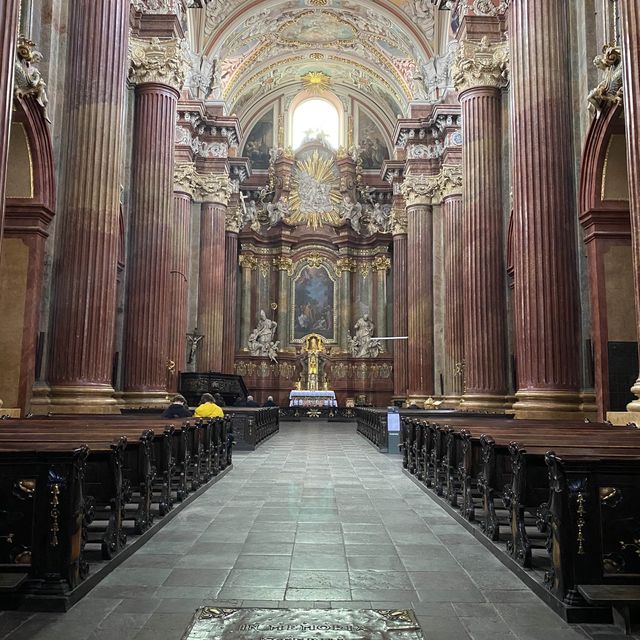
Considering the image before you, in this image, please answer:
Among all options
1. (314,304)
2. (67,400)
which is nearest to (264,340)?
(314,304)

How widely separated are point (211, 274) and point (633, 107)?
56.4 ft

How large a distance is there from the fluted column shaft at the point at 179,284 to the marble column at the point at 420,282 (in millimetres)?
7637

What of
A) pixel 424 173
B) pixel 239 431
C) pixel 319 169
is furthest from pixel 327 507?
pixel 319 169

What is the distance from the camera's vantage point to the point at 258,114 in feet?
105

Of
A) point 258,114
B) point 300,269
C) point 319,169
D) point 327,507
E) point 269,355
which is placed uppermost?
point 258,114

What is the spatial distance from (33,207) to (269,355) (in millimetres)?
20545

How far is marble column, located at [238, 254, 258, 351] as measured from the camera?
3033 cm

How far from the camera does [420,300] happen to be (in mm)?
22516

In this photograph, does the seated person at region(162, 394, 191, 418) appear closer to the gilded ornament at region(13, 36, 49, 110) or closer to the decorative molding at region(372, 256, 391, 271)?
the gilded ornament at region(13, 36, 49, 110)

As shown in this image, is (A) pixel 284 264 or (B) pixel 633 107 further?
(A) pixel 284 264

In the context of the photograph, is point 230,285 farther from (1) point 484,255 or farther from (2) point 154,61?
(1) point 484,255

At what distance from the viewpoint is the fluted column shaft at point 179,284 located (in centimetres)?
1678

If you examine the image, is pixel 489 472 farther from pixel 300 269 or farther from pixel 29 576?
pixel 300 269

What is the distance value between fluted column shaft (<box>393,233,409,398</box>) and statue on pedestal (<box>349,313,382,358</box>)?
3415 millimetres
